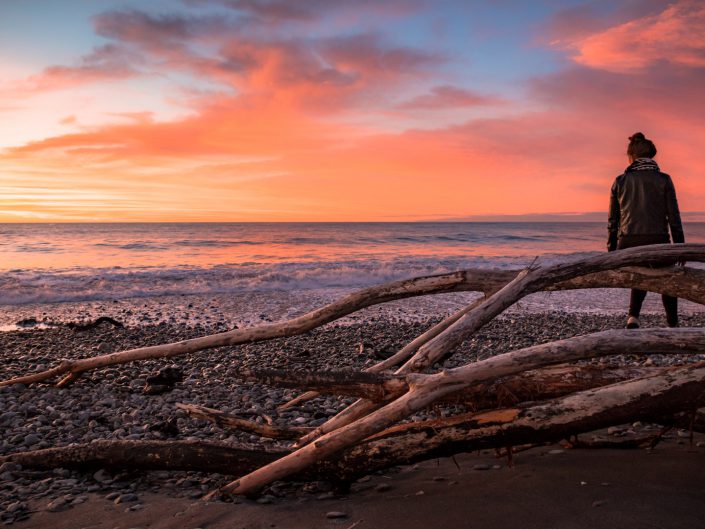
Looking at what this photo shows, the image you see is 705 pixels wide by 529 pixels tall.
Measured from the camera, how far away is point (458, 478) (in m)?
3.73

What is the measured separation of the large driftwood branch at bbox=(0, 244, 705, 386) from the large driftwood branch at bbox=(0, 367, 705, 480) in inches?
23.5

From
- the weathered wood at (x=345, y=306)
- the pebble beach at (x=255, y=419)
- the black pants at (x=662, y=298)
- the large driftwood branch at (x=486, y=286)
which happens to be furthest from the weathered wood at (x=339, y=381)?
the black pants at (x=662, y=298)

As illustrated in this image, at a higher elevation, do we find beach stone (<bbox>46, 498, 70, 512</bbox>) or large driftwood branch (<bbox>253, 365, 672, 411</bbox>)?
large driftwood branch (<bbox>253, 365, 672, 411</bbox>)

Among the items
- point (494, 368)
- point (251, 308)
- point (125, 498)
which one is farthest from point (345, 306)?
point (251, 308)

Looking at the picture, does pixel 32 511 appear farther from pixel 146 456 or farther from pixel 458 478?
pixel 458 478

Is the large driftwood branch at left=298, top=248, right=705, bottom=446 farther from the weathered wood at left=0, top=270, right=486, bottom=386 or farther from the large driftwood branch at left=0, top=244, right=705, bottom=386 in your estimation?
the weathered wood at left=0, top=270, right=486, bottom=386

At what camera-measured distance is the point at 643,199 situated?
6816 millimetres

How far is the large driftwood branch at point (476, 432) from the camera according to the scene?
3.02 meters

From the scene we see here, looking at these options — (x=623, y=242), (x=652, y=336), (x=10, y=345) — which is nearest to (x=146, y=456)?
(x=652, y=336)

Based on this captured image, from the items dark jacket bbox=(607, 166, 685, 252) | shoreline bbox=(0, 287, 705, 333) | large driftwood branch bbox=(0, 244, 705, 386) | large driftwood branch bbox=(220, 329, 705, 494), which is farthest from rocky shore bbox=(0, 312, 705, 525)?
dark jacket bbox=(607, 166, 685, 252)

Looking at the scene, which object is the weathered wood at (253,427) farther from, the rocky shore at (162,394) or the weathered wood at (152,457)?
the rocky shore at (162,394)

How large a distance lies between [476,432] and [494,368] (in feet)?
1.41

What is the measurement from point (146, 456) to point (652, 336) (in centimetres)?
348

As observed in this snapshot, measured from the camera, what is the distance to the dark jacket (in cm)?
664
